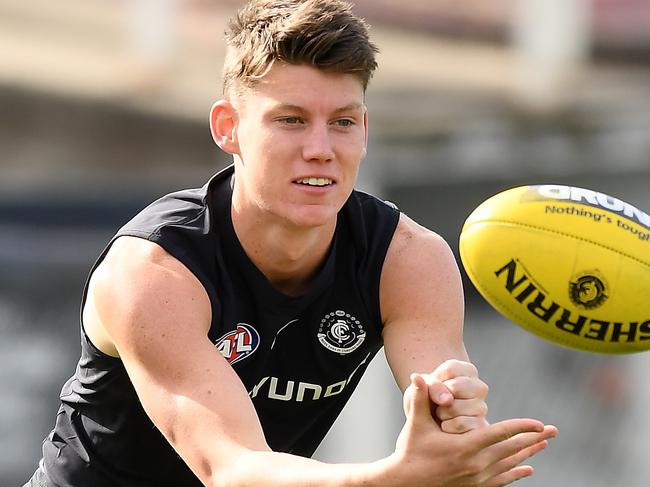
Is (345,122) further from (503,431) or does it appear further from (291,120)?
(503,431)

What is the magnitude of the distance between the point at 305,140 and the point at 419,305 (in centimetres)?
81

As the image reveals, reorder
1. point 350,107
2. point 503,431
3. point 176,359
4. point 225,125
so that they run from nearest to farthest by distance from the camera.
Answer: point 503,431 → point 176,359 → point 350,107 → point 225,125

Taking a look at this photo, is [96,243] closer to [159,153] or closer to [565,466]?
[159,153]

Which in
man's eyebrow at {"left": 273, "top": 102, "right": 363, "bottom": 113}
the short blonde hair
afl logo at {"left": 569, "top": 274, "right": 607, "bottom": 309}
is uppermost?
the short blonde hair

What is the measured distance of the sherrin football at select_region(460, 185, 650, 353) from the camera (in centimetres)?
540

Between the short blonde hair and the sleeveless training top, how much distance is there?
0.55 meters

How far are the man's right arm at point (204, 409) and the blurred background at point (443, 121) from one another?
933 centimetres

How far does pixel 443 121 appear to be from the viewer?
50.8 feet

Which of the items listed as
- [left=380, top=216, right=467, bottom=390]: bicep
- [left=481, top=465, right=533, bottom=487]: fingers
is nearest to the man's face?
[left=380, top=216, right=467, bottom=390]: bicep

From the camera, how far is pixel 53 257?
13219 mm

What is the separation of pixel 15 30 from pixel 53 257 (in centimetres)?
302

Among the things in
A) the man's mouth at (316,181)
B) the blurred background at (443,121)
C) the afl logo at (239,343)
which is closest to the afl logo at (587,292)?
the man's mouth at (316,181)

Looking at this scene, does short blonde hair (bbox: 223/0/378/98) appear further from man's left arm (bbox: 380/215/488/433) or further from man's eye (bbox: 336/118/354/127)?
man's left arm (bbox: 380/215/488/433)

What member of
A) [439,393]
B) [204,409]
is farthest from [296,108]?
[439,393]
